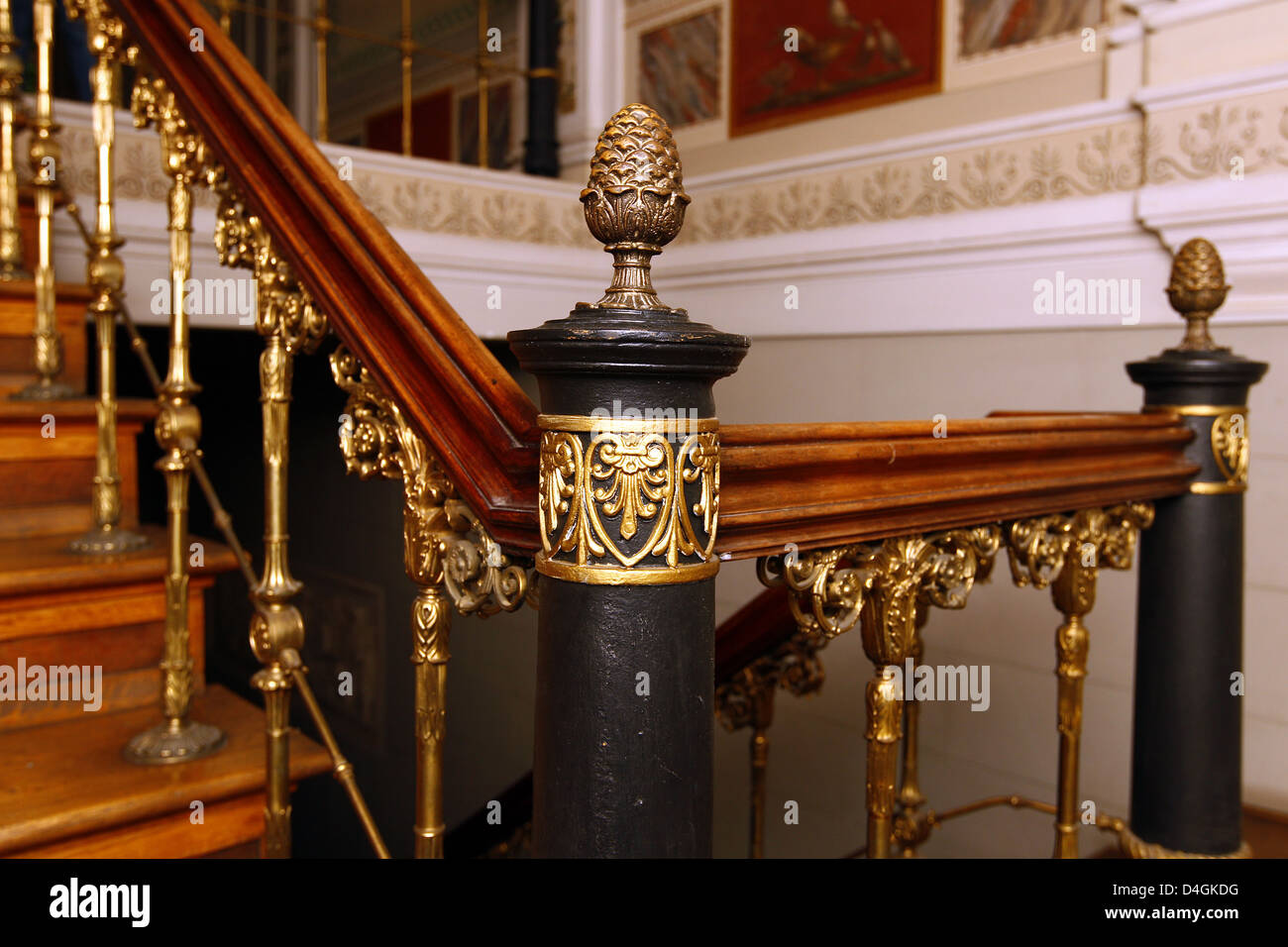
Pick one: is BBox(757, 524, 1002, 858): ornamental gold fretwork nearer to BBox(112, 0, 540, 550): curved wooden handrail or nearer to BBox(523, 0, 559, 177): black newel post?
BBox(112, 0, 540, 550): curved wooden handrail

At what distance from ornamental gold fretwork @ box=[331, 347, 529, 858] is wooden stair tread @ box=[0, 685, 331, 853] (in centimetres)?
41

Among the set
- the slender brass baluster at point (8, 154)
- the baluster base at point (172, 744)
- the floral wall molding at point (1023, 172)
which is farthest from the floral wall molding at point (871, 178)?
the baluster base at point (172, 744)

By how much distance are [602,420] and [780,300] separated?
102 inches

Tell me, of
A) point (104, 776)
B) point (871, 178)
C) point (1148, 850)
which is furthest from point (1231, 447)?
point (871, 178)

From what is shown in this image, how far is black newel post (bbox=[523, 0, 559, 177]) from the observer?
4.01 m

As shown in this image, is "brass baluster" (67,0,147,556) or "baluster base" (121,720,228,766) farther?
"brass baluster" (67,0,147,556)

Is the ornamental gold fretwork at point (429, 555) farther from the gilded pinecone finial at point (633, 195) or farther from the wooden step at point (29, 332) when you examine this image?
the wooden step at point (29, 332)

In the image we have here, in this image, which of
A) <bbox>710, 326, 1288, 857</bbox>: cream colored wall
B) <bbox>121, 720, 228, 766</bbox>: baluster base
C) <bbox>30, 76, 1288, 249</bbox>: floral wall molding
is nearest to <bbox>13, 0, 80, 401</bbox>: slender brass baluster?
<bbox>121, 720, 228, 766</bbox>: baluster base

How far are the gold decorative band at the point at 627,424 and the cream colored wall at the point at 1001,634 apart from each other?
1948mm

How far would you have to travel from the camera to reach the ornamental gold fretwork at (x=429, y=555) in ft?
3.20

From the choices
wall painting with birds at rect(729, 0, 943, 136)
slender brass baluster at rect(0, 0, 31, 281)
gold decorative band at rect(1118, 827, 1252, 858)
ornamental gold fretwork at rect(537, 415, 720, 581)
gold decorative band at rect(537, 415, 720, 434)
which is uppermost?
wall painting with birds at rect(729, 0, 943, 136)

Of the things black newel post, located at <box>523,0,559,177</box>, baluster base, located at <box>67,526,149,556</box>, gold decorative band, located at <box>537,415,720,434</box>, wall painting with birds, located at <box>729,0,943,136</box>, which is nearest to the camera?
gold decorative band, located at <box>537,415,720,434</box>

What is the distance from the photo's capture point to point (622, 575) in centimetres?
79
